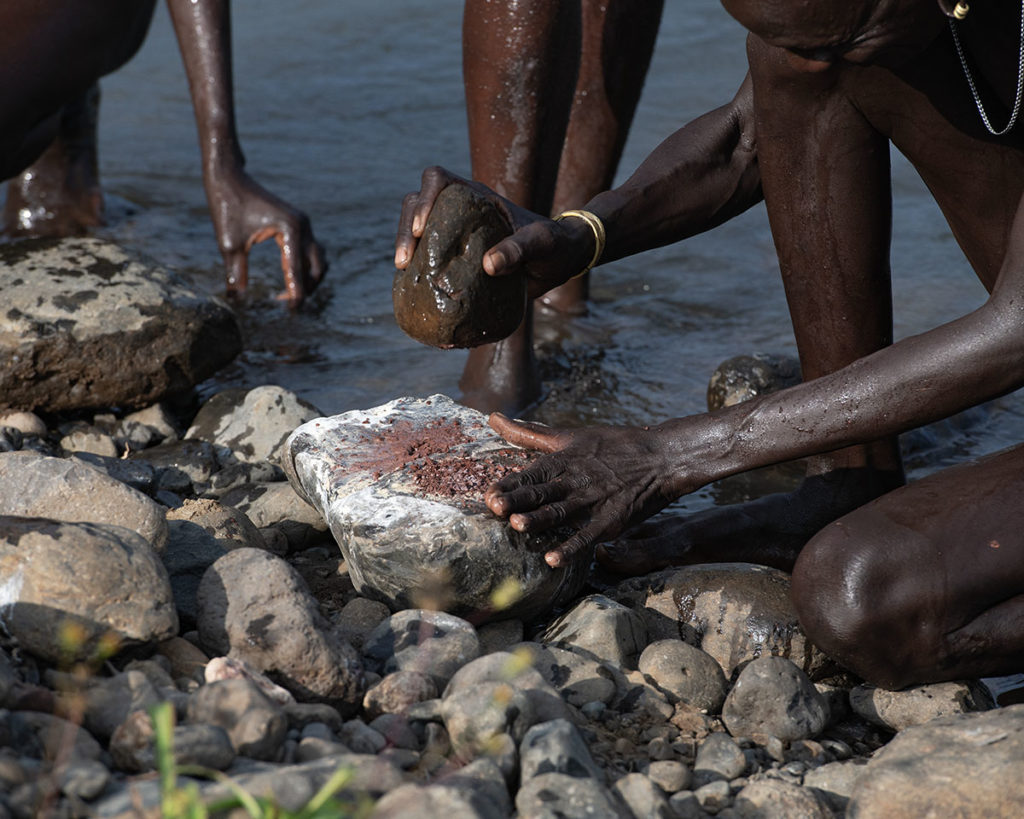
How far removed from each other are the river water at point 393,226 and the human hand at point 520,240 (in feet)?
3.19

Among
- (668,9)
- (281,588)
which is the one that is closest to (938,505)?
(281,588)

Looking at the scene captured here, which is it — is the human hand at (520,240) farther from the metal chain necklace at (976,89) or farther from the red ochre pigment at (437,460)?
the metal chain necklace at (976,89)

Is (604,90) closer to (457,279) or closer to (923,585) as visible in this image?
(457,279)

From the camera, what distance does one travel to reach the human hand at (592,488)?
2.56m

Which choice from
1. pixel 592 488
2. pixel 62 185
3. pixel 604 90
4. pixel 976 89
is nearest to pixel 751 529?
pixel 592 488

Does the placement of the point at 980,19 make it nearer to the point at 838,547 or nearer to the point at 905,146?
the point at 905,146

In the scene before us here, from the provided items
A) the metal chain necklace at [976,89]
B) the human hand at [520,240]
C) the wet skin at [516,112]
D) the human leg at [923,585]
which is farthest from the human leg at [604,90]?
the human leg at [923,585]

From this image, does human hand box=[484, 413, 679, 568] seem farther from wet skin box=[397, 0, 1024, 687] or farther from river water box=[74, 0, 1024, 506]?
river water box=[74, 0, 1024, 506]

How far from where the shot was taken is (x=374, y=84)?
304 inches

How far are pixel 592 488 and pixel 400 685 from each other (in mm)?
624

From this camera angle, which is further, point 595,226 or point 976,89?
point 595,226

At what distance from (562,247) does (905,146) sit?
786mm

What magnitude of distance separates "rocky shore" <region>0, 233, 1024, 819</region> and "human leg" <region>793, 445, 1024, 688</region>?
3.8 inches

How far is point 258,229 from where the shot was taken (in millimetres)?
4121
